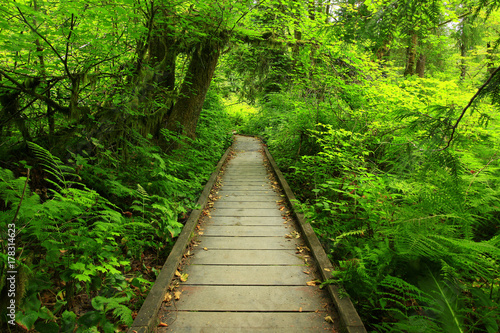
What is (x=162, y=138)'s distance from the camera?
620cm

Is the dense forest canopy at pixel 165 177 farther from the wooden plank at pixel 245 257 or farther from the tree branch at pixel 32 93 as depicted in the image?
the wooden plank at pixel 245 257

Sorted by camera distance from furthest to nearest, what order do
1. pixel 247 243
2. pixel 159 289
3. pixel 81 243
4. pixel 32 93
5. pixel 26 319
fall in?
pixel 247 243 → pixel 32 93 → pixel 159 289 → pixel 81 243 → pixel 26 319

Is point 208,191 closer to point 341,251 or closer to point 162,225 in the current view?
point 162,225

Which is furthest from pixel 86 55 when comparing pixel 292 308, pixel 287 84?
pixel 287 84

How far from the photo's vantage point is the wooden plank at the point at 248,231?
4.00 metres

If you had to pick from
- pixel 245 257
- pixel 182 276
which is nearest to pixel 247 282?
pixel 245 257

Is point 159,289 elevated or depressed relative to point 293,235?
elevated

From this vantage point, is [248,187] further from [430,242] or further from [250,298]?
[430,242]

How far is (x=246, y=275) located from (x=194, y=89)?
198 inches

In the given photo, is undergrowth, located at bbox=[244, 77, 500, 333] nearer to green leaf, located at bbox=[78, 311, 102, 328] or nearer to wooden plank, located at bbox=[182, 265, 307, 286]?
wooden plank, located at bbox=[182, 265, 307, 286]

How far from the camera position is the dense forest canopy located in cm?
196

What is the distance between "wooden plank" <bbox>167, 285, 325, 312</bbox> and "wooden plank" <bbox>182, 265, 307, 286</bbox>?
0.08m

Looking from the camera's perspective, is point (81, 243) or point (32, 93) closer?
point (81, 243)

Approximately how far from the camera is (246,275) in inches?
117
